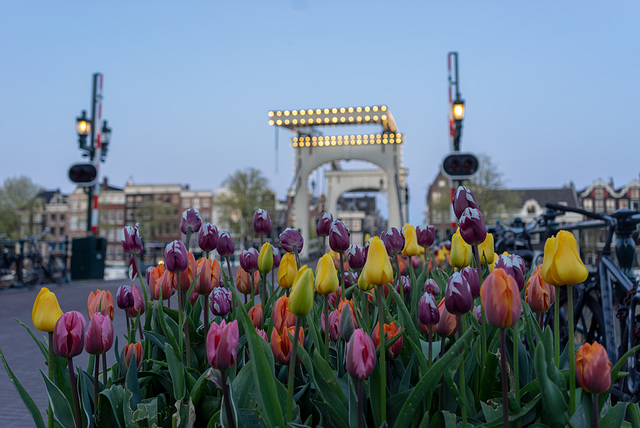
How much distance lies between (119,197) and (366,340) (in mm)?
54760

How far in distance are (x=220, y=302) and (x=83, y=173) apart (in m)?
11.1

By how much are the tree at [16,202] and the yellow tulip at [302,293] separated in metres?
35.9

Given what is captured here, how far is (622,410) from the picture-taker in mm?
776

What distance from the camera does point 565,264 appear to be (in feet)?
2.85

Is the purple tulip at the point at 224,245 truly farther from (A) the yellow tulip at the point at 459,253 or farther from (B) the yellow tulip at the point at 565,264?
(B) the yellow tulip at the point at 565,264

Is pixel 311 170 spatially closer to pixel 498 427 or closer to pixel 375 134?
pixel 375 134

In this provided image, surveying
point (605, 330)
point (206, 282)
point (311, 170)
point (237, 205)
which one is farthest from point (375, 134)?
point (237, 205)

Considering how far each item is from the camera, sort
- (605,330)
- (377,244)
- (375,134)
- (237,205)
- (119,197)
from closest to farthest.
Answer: (377,244) < (605,330) < (375,134) < (237,205) < (119,197)

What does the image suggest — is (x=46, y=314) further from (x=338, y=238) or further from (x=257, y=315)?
(x=338, y=238)

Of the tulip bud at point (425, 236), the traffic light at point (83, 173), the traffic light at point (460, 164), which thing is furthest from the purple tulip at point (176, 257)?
the traffic light at point (83, 173)

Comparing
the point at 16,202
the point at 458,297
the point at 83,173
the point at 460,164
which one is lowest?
the point at 458,297

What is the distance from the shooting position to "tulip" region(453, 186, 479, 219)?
3.70ft

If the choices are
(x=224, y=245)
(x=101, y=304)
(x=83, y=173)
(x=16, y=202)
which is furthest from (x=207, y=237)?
(x=16, y=202)

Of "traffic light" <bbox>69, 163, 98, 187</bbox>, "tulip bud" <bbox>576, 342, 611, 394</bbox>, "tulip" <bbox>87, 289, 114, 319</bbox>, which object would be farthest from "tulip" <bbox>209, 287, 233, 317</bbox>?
"traffic light" <bbox>69, 163, 98, 187</bbox>
